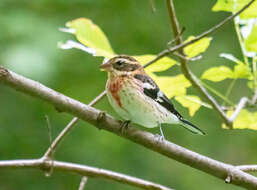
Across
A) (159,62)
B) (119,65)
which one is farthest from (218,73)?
(119,65)

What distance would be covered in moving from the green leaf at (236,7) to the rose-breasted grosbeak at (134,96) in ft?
2.46

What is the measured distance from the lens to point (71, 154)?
530cm

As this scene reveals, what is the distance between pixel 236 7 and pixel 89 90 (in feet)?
9.15

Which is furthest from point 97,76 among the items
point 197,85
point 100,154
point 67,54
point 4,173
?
point 197,85

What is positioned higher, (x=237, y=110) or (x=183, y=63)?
(x=183, y=63)

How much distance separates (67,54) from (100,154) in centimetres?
120

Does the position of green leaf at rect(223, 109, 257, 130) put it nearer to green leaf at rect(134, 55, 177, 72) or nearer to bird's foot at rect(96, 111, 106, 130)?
green leaf at rect(134, 55, 177, 72)

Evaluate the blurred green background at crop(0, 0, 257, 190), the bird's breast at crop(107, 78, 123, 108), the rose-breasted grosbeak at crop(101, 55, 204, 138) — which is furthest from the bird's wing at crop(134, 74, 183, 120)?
the blurred green background at crop(0, 0, 257, 190)

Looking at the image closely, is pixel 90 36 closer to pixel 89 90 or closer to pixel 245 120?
pixel 245 120

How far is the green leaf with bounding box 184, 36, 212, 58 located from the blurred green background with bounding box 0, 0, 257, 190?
1.89m

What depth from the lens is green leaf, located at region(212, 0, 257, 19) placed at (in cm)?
278

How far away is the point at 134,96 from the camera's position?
3459 millimetres

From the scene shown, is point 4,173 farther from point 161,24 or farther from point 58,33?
point 161,24

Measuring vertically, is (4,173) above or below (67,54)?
below
